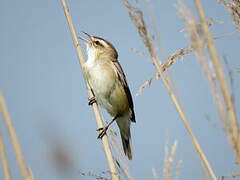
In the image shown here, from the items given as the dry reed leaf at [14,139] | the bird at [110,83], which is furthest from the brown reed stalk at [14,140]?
the bird at [110,83]

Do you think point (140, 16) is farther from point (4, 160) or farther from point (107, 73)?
point (107, 73)

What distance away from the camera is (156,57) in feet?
5.12

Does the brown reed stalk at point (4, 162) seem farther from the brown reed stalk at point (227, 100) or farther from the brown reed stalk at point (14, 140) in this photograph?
the brown reed stalk at point (227, 100)

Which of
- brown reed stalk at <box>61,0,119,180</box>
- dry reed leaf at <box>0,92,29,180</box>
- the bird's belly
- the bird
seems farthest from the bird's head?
dry reed leaf at <box>0,92,29,180</box>

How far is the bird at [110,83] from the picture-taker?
3.38 metres

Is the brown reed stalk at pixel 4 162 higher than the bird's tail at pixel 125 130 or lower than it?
higher

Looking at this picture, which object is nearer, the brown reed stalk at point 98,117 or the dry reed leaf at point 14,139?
the dry reed leaf at point 14,139

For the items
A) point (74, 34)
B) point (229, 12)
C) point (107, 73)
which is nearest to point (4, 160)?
point (74, 34)

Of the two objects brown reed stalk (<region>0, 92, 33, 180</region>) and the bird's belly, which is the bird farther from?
brown reed stalk (<region>0, 92, 33, 180</region>)

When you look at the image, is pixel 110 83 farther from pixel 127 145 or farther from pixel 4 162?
pixel 4 162

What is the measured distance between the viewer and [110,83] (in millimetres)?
3484

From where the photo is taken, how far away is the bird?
11.1ft

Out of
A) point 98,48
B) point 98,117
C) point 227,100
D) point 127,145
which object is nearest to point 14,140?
point 227,100

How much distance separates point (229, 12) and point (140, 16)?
2.74ft
